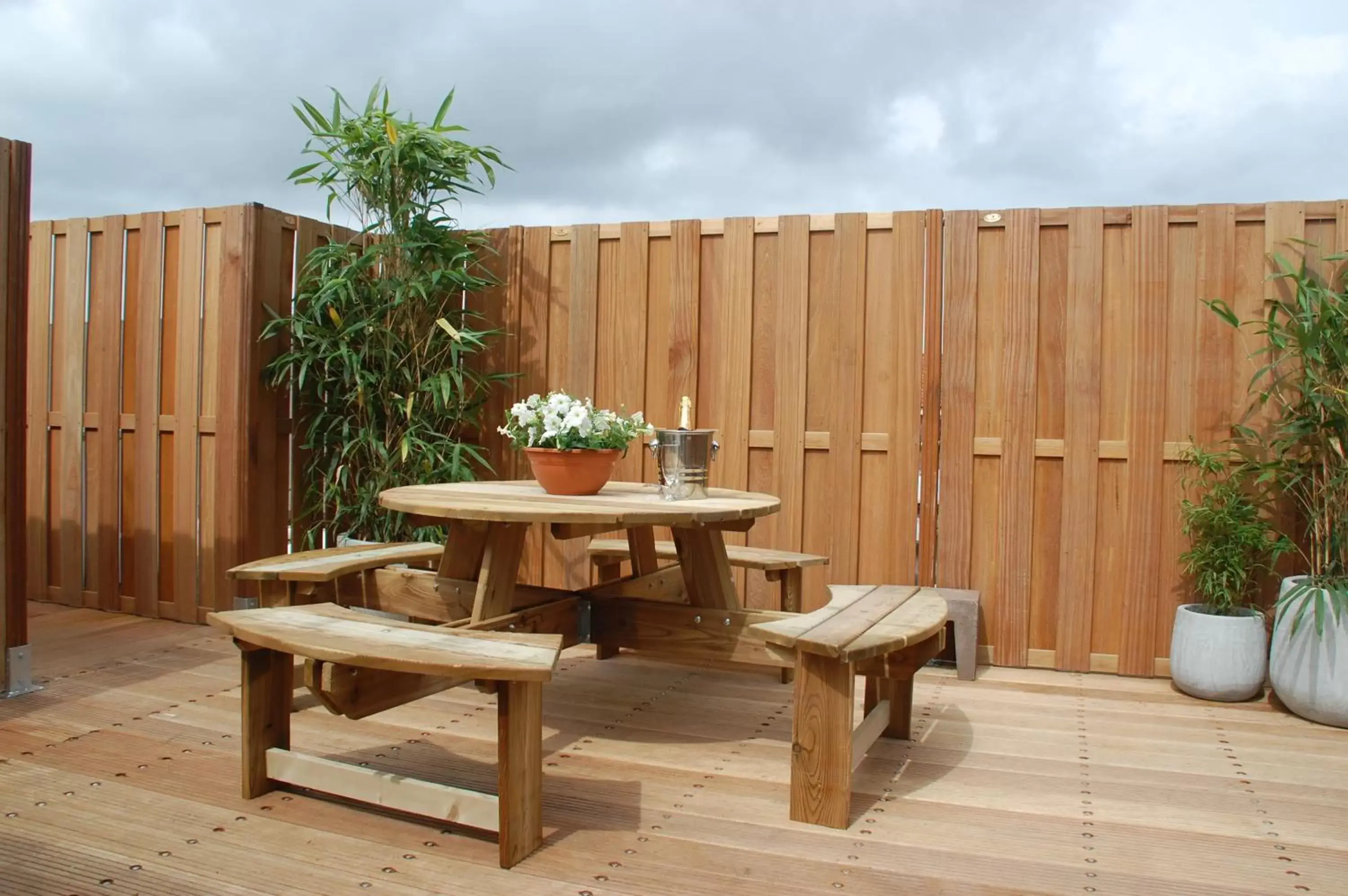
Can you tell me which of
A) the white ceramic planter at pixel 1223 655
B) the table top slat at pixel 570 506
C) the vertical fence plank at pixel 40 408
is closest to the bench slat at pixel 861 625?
the table top slat at pixel 570 506

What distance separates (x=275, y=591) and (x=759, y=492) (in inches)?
76.7

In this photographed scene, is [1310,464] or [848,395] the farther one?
[848,395]

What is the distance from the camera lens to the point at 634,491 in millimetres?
3379

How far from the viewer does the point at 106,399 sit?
471cm

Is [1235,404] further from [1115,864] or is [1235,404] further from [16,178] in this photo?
[16,178]

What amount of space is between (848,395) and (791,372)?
26cm

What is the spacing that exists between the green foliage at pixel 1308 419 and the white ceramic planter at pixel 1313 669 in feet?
0.13

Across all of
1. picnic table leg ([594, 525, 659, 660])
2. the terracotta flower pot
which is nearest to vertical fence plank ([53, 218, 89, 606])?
picnic table leg ([594, 525, 659, 660])

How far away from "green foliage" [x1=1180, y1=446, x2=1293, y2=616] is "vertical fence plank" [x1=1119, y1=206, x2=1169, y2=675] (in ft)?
0.38

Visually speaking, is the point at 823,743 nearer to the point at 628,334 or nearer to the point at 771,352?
the point at 771,352

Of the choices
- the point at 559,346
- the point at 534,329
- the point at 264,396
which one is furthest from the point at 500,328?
the point at 264,396

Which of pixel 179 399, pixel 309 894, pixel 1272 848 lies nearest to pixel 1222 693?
pixel 1272 848

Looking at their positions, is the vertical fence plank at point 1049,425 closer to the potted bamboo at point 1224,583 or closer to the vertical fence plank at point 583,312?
the potted bamboo at point 1224,583

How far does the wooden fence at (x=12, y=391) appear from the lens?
10.8 feet
